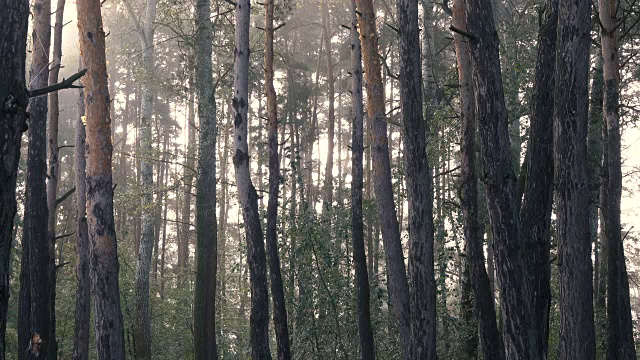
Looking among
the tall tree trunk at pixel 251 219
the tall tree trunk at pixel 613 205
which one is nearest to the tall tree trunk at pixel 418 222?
the tall tree trunk at pixel 251 219

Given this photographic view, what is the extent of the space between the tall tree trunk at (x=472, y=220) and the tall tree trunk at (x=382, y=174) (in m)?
1.48

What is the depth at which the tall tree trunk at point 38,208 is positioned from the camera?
11805mm

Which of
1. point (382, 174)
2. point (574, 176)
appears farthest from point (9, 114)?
point (382, 174)

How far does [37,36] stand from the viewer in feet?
39.5

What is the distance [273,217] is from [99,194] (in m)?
5.94

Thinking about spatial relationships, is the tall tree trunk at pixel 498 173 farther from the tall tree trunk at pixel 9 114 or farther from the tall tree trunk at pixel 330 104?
the tall tree trunk at pixel 330 104

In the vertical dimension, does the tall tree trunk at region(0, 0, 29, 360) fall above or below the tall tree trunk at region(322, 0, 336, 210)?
below

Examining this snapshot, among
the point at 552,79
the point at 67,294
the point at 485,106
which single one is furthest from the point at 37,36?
the point at 67,294

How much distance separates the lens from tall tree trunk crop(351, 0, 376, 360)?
50.3 feet

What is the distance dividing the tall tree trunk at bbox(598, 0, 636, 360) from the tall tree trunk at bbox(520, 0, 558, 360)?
459 cm

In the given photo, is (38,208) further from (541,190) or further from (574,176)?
(574,176)

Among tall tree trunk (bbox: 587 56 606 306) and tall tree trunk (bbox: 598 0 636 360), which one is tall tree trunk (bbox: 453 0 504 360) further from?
tall tree trunk (bbox: 587 56 606 306)

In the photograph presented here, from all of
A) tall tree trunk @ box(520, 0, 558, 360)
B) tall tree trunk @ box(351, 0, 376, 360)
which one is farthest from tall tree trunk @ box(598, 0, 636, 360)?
tall tree trunk @ box(351, 0, 376, 360)

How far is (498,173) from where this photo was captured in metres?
9.19
